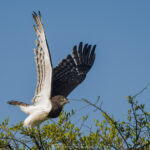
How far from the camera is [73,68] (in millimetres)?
11422

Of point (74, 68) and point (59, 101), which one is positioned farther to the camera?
point (74, 68)

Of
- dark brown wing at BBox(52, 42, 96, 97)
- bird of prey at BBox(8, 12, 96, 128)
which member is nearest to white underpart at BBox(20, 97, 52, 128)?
bird of prey at BBox(8, 12, 96, 128)

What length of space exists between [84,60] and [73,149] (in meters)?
5.11

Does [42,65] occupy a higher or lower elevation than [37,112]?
higher

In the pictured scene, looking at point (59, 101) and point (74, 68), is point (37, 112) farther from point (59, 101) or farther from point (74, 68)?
point (74, 68)

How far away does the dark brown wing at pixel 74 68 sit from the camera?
10.3m

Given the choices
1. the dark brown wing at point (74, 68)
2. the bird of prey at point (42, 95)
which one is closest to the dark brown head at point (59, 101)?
the bird of prey at point (42, 95)

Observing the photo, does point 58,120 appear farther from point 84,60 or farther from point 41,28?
point 84,60

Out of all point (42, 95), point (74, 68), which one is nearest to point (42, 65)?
point (42, 95)

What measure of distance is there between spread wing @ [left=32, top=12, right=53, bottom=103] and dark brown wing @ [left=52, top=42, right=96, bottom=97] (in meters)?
1.72

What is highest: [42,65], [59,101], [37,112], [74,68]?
[74,68]

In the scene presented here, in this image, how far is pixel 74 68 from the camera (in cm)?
1146

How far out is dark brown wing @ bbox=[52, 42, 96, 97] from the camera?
33.9 feet

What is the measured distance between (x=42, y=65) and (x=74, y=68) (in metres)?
3.36
